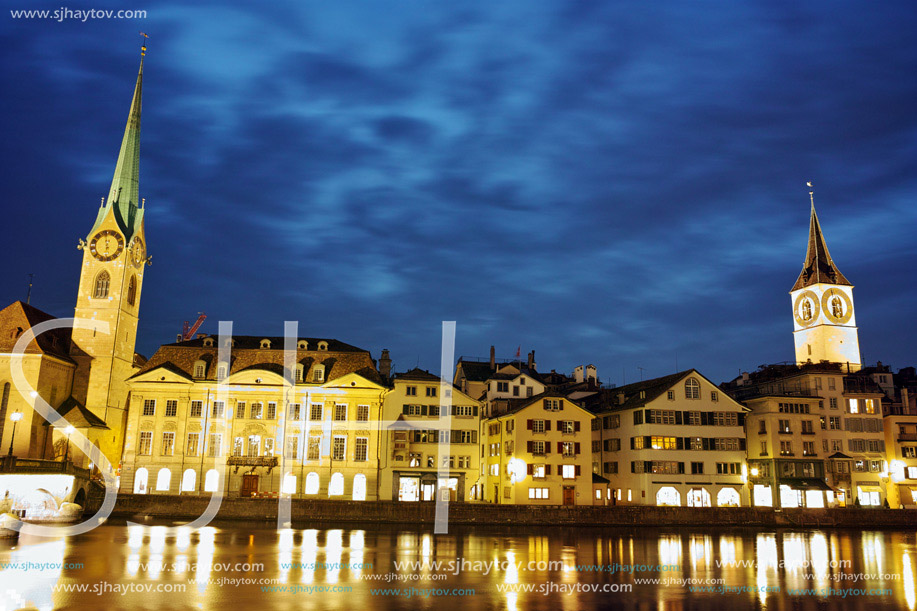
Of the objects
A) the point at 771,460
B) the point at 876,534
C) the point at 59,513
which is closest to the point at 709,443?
the point at 771,460

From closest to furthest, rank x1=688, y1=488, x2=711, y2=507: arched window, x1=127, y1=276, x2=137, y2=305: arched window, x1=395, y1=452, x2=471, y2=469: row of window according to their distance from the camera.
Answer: x1=395, y1=452, x2=471, y2=469: row of window
x1=688, y1=488, x2=711, y2=507: arched window
x1=127, y1=276, x2=137, y2=305: arched window

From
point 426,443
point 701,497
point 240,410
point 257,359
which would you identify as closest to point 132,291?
point 257,359

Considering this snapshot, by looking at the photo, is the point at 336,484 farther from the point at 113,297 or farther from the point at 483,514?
the point at 113,297

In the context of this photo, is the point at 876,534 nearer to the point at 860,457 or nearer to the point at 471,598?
the point at 860,457

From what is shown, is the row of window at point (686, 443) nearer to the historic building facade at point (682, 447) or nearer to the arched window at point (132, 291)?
the historic building facade at point (682, 447)

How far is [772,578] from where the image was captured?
32406mm

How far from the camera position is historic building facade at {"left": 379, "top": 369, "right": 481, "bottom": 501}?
76625mm

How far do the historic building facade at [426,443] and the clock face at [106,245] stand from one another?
3462 cm

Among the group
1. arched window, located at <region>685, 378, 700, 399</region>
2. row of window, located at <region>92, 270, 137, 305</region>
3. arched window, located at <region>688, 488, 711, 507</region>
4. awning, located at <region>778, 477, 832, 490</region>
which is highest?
row of window, located at <region>92, 270, 137, 305</region>

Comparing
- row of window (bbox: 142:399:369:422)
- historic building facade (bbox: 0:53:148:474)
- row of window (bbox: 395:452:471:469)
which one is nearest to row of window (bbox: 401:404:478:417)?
row of window (bbox: 395:452:471:469)

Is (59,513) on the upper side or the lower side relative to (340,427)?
lower

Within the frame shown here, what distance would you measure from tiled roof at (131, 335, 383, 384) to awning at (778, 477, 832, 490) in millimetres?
42985

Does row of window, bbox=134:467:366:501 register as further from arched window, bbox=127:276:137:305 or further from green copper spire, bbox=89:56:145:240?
green copper spire, bbox=89:56:145:240

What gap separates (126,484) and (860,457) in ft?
255
